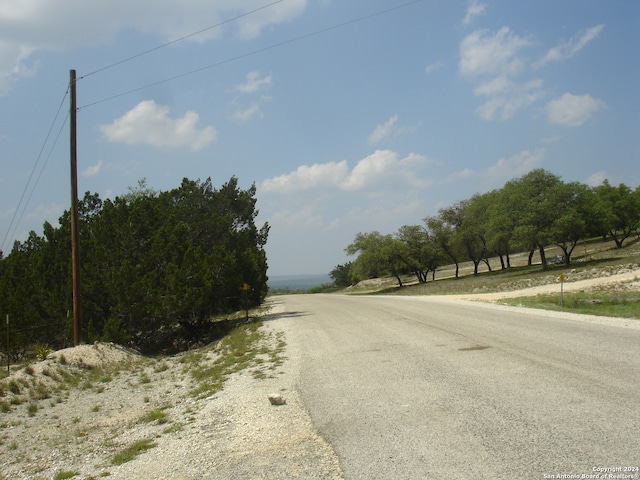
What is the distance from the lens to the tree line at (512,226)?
4797 cm

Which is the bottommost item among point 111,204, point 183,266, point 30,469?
point 30,469

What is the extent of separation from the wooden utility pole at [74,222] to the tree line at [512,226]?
135 feet

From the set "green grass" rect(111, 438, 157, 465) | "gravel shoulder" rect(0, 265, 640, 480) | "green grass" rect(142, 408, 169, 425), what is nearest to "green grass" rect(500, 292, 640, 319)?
"gravel shoulder" rect(0, 265, 640, 480)

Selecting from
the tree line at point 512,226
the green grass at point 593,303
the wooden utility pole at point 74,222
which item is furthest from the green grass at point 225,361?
the tree line at point 512,226

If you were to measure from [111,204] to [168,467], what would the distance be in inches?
735

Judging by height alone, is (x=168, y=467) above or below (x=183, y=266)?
below

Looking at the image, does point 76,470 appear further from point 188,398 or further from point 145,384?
point 145,384

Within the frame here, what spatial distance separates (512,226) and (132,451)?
49.7m

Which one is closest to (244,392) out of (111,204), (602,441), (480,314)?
(602,441)

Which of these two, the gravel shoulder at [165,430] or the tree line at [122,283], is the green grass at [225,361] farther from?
the tree line at [122,283]

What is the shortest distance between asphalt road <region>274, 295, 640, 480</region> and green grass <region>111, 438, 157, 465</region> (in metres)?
2.26

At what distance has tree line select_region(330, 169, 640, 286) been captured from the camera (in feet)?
157

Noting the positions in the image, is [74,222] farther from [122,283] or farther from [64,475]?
[64,475]

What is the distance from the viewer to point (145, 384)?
1288 cm
